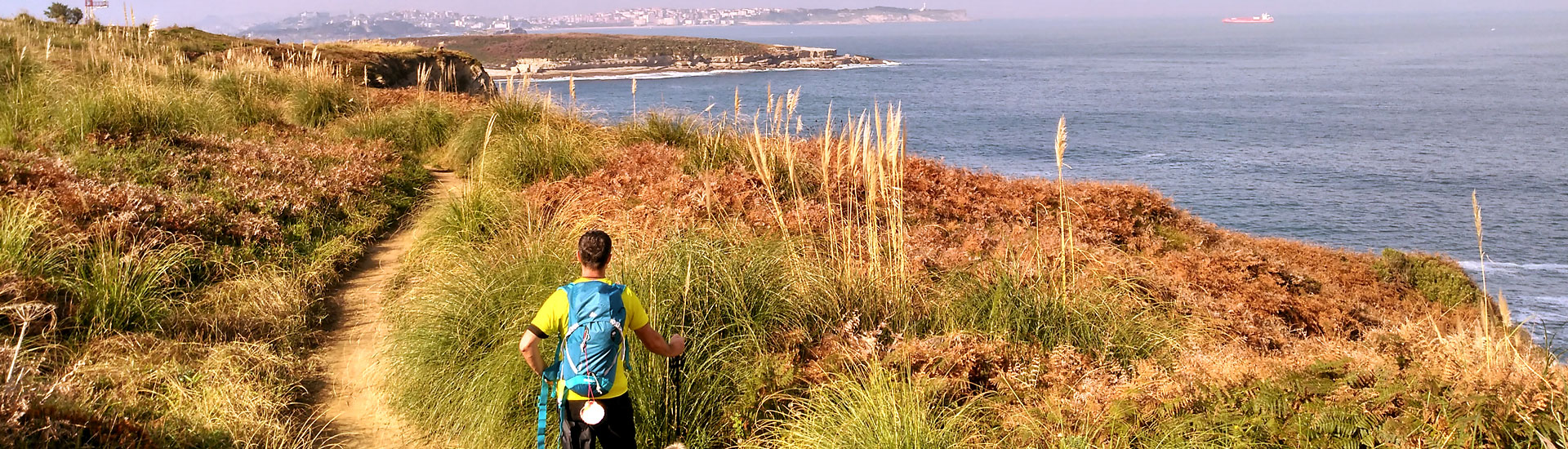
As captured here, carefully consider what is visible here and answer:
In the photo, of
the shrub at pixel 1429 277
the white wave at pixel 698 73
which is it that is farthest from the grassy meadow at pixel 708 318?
the white wave at pixel 698 73

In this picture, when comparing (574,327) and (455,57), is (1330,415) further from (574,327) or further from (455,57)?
(455,57)

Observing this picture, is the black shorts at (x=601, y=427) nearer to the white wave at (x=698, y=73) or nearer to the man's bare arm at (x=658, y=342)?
the man's bare arm at (x=658, y=342)

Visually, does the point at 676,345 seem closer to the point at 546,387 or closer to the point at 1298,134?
the point at 546,387

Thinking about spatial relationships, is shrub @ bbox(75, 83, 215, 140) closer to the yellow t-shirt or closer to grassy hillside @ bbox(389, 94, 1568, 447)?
grassy hillside @ bbox(389, 94, 1568, 447)

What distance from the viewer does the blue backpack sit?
391cm

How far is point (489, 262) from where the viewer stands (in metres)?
5.95

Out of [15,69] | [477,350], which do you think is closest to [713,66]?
[15,69]

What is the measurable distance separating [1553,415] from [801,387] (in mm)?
3022

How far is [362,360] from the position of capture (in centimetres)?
617

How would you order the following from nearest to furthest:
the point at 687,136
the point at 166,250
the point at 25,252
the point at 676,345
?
the point at 676,345 < the point at 25,252 < the point at 166,250 < the point at 687,136

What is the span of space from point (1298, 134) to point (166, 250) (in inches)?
2145

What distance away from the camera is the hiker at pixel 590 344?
12.8 ft

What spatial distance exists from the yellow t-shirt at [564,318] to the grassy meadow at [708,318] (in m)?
0.56

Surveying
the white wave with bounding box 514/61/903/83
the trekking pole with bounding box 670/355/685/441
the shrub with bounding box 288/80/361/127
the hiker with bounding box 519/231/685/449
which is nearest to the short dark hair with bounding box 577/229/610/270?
the hiker with bounding box 519/231/685/449
